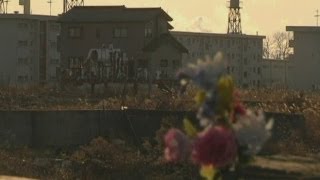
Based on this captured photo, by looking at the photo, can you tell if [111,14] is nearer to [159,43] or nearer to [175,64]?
[159,43]

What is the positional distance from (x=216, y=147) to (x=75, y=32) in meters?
55.4

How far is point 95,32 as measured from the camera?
5984cm

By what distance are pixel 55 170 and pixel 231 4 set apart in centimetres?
9047

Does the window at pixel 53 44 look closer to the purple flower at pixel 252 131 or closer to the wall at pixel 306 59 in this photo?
the wall at pixel 306 59

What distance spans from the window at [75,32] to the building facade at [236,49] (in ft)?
122

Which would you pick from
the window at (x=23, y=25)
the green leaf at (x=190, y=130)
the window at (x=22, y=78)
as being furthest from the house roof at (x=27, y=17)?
the green leaf at (x=190, y=130)

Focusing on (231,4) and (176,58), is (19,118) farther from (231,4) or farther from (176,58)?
(231,4)

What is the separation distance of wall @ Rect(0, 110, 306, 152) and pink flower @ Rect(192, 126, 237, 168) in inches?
772

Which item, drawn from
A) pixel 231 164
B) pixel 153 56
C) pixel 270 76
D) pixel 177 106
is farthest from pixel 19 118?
pixel 270 76

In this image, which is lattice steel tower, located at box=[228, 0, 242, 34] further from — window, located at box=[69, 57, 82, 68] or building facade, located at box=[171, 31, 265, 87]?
window, located at box=[69, 57, 82, 68]

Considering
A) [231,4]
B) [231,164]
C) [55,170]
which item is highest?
[231,4]

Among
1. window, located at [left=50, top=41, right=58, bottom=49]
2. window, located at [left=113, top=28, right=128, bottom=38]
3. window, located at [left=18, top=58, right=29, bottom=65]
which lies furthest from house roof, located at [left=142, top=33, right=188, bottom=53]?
window, located at [left=50, top=41, right=58, bottom=49]

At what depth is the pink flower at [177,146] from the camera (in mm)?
5750

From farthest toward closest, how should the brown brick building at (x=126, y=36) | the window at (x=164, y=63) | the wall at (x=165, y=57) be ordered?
the window at (x=164, y=63)
the brown brick building at (x=126, y=36)
the wall at (x=165, y=57)
